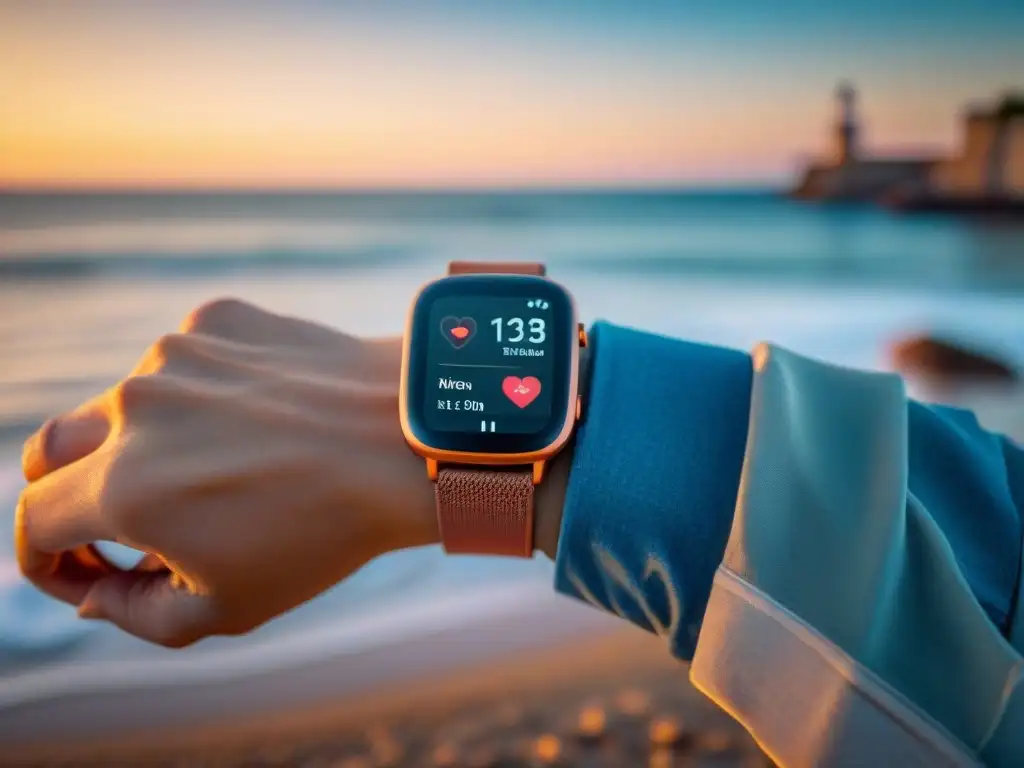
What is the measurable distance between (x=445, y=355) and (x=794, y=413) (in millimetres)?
426

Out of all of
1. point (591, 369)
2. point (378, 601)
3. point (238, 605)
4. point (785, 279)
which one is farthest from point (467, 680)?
point (785, 279)

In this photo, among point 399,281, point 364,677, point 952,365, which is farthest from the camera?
point 399,281

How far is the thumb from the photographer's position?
0.96 metres

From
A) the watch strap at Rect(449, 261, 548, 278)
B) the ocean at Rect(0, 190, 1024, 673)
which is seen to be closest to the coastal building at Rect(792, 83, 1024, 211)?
the ocean at Rect(0, 190, 1024, 673)

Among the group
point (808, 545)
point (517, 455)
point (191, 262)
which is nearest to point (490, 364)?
point (517, 455)

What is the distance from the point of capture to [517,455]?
95 cm

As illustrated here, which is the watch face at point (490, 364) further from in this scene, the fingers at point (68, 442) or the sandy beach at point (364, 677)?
the sandy beach at point (364, 677)

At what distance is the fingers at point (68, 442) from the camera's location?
104 cm

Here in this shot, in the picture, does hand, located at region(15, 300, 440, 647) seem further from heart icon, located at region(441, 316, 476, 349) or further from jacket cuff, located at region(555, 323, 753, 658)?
jacket cuff, located at region(555, 323, 753, 658)

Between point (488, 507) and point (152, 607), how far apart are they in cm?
43

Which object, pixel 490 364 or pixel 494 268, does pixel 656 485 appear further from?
pixel 494 268

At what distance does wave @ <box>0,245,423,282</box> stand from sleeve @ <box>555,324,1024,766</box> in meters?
7.72

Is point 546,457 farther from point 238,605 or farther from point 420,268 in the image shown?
point 420,268

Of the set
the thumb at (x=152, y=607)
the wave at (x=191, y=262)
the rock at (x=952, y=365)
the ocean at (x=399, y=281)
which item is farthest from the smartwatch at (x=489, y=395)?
the wave at (x=191, y=262)
